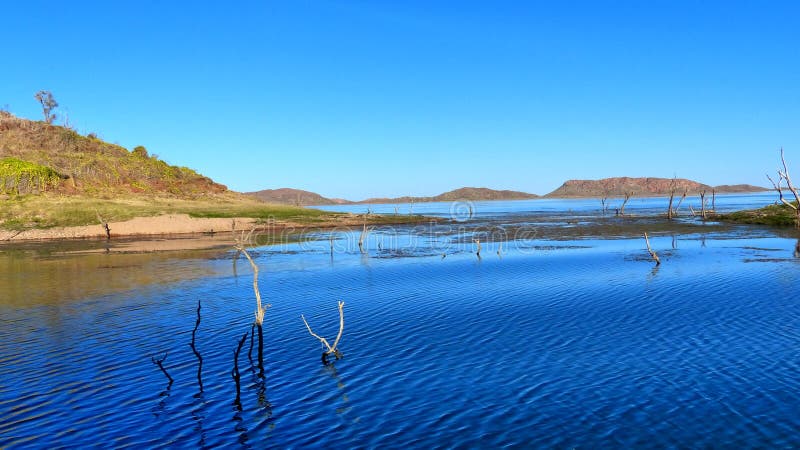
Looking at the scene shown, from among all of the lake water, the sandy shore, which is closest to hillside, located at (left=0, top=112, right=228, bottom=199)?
the sandy shore

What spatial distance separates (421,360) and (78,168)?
100m

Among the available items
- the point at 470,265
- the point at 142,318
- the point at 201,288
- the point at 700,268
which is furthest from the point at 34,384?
the point at 700,268

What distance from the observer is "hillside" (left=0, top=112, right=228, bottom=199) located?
286 feet

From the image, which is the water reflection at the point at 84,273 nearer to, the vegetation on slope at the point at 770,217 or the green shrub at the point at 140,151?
the green shrub at the point at 140,151

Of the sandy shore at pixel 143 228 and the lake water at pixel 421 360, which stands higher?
the sandy shore at pixel 143 228

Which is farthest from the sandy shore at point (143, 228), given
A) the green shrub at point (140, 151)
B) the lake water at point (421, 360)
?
the green shrub at point (140, 151)

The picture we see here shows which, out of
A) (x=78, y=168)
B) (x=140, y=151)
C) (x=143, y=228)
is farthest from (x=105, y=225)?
(x=140, y=151)

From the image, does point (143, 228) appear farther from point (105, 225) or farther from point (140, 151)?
point (140, 151)

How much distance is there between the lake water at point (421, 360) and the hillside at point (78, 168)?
58.0 m

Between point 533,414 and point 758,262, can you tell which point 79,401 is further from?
point 758,262

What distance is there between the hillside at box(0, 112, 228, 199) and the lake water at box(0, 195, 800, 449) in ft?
190

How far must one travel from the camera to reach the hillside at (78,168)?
286 ft

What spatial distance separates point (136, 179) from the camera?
350 ft

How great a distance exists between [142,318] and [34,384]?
9482mm
